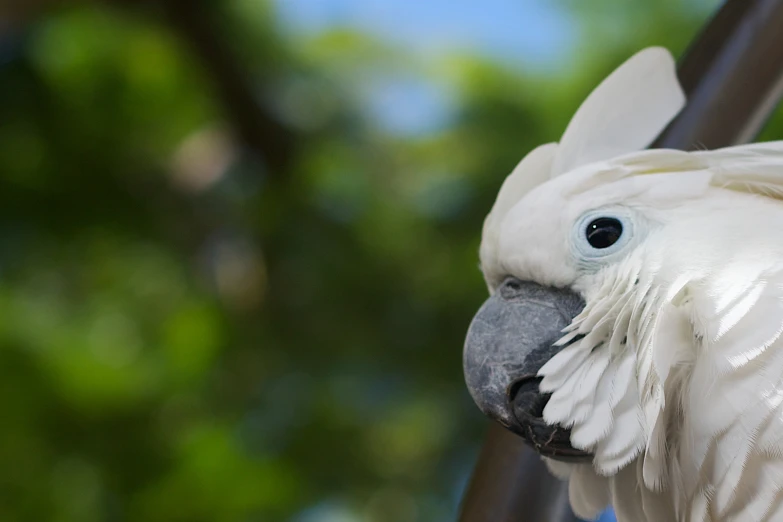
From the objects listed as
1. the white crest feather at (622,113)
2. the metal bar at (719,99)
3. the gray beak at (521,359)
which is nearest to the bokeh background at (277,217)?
the metal bar at (719,99)

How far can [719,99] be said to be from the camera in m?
1.12

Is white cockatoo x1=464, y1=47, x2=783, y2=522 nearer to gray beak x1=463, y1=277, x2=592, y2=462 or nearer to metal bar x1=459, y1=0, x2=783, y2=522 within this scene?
gray beak x1=463, y1=277, x2=592, y2=462

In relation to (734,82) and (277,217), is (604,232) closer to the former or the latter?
(734,82)

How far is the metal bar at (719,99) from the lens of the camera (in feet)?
3.58

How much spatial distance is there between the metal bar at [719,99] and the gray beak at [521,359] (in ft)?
0.59

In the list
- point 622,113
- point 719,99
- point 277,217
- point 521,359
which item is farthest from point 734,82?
point 277,217

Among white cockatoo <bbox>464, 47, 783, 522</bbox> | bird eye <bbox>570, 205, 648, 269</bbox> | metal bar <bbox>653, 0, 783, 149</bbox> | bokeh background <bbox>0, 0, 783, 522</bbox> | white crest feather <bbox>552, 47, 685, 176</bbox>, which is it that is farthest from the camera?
bokeh background <bbox>0, 0, 783, 522</bbox>

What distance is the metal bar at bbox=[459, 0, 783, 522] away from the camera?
1.09m

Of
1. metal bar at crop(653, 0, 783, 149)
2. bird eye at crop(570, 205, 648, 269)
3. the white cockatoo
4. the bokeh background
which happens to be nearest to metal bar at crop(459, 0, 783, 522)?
metal bar at crop(653, 0, 783, 149)

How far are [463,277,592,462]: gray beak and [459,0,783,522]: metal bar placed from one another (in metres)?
0.18

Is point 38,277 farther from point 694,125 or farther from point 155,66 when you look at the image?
point 694,125

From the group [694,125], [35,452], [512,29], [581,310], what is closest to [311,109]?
[512,29]

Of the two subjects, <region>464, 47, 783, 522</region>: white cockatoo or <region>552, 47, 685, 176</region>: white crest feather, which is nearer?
<region>464, 47, 783, 522</region>: white cockatoo

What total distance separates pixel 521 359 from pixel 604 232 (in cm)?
17
